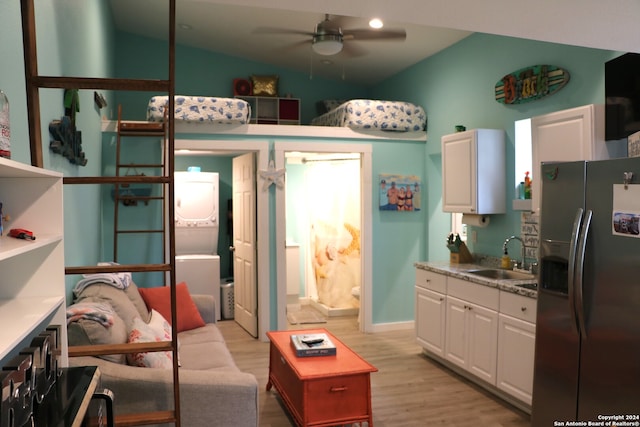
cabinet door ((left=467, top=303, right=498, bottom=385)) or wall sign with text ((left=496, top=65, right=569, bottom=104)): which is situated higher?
wall sign with text ((left=496, top=65, right=569, bottom=104))

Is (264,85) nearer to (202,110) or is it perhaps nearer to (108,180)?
(202,110)

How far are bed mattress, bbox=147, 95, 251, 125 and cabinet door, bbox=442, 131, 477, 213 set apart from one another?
2018 millimetres

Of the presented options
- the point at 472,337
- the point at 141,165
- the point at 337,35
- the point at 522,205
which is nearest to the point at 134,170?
the point at 141,165

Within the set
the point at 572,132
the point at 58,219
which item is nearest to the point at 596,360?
the point at 572,132

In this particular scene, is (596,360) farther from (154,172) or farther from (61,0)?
(154,172)

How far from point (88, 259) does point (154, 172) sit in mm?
1375

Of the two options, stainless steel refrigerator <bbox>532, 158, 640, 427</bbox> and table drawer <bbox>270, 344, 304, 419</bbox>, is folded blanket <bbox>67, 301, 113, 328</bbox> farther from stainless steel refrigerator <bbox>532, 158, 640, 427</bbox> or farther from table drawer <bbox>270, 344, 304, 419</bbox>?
stainless steel refrigerator <bbox>532, 158, 640, 427</bbox>

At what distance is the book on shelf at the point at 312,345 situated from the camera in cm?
320

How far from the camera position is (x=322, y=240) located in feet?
20.8

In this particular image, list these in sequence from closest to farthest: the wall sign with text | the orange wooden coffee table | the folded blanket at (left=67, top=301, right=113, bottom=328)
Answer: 1. the folded blanket at (left=67, top=301, right=113, bottom=328)
2. the orange wooden coffee table
3. the wall sign with text

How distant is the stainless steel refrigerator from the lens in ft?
7.59

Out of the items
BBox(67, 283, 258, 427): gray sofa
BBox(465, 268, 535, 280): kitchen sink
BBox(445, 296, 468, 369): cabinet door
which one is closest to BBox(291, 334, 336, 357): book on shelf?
BBox(67, 283, 258, 427): gray sofa

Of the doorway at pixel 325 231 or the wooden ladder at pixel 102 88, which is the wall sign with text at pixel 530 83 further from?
the wooden ladder at pixel 102 88

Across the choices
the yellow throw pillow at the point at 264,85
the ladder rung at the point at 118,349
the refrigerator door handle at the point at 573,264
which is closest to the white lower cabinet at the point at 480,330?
the refrigerator door handle at the point at 573,264
